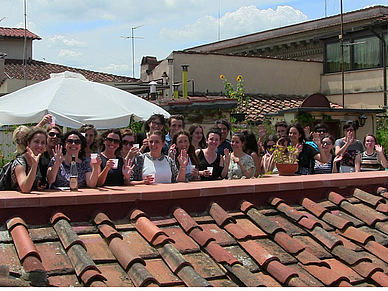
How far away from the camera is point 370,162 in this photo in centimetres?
877

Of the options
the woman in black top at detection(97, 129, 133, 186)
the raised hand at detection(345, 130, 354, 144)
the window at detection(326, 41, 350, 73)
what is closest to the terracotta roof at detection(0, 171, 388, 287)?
the woman in black top at detection(97, 129, 133, 186)

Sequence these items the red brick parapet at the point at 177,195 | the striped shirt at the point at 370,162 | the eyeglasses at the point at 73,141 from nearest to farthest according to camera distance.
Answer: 1. the red brick parapet at the point at 177,195
2. the eyeglasses at the point at 73,141
3. the striped shirt at the point at 370,162

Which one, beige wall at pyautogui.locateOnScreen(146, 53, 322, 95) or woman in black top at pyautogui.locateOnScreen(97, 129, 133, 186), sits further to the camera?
beige wall at pyautogui.locateOnScreen(146, 53, 322, 95)

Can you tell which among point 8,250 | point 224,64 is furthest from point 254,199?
→ point 224,64

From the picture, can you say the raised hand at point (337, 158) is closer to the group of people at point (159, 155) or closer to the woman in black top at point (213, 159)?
the group of people at point (159, 155)

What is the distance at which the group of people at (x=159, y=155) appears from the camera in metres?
5.20

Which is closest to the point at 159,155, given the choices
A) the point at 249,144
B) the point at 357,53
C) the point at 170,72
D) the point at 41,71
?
the point at 249,144

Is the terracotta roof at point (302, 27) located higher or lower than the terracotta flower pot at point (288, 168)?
higher

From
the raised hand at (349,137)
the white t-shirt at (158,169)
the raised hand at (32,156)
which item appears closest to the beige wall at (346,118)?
the raised hand at (349,137)

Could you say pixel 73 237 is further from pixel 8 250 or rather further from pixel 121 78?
pixel 121 78

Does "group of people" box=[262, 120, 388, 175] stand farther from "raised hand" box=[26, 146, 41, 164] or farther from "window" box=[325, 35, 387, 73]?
"window" box=[325, 35, 387, 73]

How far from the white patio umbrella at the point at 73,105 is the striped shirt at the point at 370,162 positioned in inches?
159

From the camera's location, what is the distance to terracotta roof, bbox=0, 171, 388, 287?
305 cm

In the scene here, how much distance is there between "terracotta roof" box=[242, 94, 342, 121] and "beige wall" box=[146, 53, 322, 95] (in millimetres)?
508
